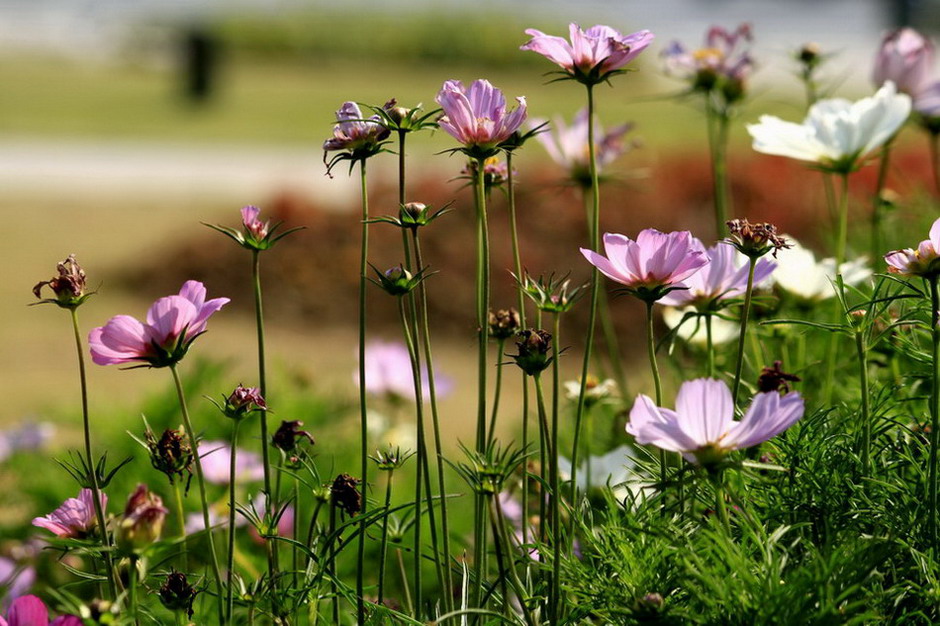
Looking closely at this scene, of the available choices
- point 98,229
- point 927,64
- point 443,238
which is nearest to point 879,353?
point 927,64

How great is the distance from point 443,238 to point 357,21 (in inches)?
528

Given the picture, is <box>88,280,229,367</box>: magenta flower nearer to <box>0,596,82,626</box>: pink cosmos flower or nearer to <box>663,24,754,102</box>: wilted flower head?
<box>0,596,82,626</box>: pink cosmos flower

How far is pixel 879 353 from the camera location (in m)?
1.49

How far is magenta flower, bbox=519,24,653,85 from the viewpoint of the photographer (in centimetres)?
105

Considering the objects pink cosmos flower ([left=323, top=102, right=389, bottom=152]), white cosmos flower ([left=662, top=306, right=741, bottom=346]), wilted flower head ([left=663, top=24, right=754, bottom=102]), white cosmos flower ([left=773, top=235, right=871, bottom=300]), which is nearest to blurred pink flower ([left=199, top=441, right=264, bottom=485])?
pink cosmos flower ([left=323, top=102, right=389, bottom=152])

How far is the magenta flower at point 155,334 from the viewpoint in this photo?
961 mm

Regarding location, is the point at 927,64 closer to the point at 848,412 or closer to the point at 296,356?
the point at 848,412

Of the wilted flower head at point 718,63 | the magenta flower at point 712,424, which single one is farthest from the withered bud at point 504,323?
the wilted flower head at point 718,63

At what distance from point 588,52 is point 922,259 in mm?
340

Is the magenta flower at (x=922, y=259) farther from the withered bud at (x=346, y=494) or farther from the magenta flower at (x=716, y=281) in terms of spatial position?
the withered bud at (x=346, y=494)

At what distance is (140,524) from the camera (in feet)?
2.65

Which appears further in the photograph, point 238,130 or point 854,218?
point 238,130

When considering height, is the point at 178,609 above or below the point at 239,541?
above

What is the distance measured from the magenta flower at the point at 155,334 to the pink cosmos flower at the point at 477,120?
10.0 inches
